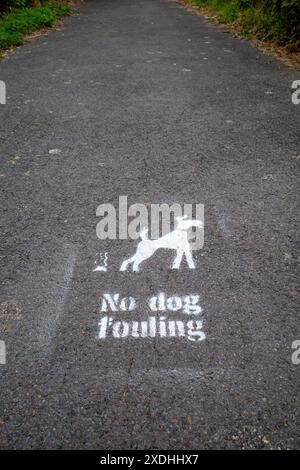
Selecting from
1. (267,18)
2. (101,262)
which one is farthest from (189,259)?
(267,18)

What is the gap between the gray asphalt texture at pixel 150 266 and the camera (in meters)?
2.06

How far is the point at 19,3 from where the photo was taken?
1230 centimetres

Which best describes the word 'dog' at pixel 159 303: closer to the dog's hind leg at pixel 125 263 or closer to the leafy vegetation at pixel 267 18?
the dog's hind leg at pixel 125 263

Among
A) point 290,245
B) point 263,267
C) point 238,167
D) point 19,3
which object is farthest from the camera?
point 19,3

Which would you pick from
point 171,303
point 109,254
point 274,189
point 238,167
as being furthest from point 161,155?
point 171,303

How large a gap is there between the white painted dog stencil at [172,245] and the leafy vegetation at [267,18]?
6560 millimetres

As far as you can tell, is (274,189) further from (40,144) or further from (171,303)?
(40,144)

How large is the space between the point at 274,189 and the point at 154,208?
1210 millimetres

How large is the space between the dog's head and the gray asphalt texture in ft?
0.30

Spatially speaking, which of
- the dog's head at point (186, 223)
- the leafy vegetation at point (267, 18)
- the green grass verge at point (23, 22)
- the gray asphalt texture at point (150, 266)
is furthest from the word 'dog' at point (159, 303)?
the green grass verge at point (23, 22)

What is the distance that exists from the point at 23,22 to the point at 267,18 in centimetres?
637

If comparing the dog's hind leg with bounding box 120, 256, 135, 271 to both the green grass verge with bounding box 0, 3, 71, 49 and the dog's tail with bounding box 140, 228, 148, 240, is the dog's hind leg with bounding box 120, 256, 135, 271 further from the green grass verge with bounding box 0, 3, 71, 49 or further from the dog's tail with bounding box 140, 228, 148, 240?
the green grass verge with bounding box 0, 3, 71, 49

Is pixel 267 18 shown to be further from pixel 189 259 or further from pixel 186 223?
pixel 189 259

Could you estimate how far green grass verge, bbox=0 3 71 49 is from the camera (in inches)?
378
